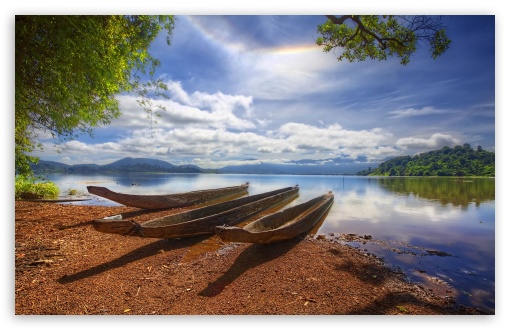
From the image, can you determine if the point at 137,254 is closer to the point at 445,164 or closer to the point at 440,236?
the point at 445,164

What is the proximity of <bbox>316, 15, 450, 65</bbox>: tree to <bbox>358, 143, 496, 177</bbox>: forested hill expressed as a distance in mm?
1631

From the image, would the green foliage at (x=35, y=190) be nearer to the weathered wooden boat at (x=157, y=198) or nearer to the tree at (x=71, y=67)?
the weathered wooden boat at (x=157, y=198)

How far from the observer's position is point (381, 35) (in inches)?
165

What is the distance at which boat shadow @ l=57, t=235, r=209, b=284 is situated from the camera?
9.01ft

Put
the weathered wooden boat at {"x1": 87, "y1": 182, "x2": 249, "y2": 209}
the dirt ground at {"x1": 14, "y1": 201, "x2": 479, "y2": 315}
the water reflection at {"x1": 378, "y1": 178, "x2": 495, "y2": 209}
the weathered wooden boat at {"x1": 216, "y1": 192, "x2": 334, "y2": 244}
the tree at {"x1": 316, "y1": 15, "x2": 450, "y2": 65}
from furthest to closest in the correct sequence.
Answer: the weathered wooden boat at {"x1": 87, "y1": 182, "x2": 249, "y2": 209}
the water reflection at {"x1": 378, "y1": 178, "x2": 495, "y2": 209}
the tree at {"x1": 316, "y1": 15, "x2": 450, "y2": 65}
the weathered wooden boat at {"x1": 216, "y1": 192, "x2": 334, "y2": 244}
the dirt ground at {"x1": 14, "y1": 201, "x2": 479, "y2": 315}

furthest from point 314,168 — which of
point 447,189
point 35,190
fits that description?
point 35,190

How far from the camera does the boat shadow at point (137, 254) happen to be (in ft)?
9.01

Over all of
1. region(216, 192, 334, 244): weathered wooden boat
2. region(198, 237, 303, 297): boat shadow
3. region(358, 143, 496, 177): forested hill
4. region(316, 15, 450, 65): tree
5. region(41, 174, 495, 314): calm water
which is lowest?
region(41, 174, 495, 314): calm water

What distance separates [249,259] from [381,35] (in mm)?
4287

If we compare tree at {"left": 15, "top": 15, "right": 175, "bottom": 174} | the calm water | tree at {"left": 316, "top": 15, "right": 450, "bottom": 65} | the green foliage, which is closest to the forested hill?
the calm water

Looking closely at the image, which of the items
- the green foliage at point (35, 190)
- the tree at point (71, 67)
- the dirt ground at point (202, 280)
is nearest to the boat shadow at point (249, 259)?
the dirt ground at point (202, 280)

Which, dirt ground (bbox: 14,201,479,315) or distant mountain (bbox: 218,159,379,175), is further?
distant mountain (bbox: 218,159,379,175)

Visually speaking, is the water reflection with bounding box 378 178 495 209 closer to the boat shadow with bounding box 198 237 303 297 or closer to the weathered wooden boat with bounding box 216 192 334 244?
the weathered wooden boat with bounding box 216 192 334 244

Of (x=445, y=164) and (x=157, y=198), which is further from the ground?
(x=445, y=164)
